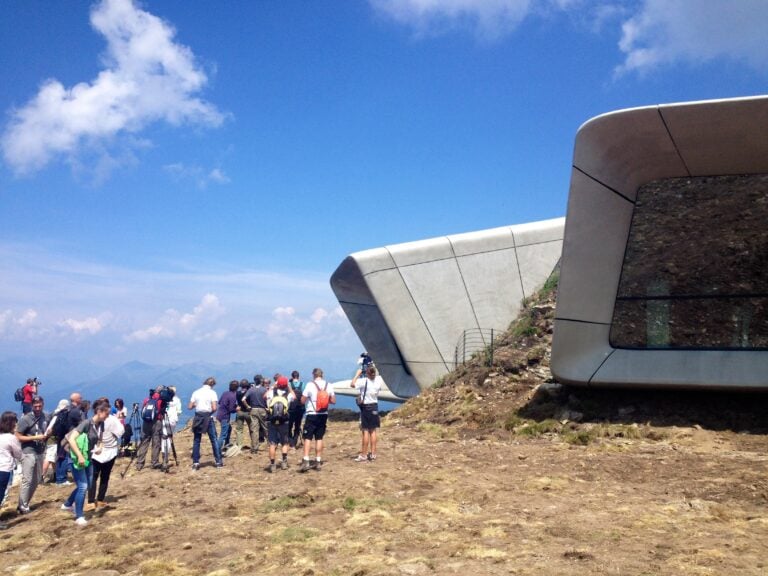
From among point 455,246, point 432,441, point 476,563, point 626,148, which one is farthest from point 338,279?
point 476,563

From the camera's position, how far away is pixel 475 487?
370 inches

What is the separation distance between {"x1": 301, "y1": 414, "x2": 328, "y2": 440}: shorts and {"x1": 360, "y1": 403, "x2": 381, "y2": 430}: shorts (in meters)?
0.87

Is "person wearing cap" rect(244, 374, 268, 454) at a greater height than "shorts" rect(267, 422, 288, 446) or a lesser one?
greater

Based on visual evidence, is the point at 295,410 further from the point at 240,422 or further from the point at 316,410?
the point at 240,422

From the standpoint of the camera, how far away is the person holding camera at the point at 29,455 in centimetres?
948

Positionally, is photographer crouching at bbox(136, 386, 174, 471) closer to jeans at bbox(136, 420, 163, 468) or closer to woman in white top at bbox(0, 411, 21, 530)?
jeans at bbox(136, 420, 163, 468)

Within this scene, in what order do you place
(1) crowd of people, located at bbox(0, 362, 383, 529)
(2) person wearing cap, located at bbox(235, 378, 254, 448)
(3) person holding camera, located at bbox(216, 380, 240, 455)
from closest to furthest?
(1) crowd of people, located at bbox(0, 362, 383, 529), (3) person holding camera, located at bbox(216, 380, 240, 455), (2) person wearing cap, located at bbox(235, 378, 254, 448)

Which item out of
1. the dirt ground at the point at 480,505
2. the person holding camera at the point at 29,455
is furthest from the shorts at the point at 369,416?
the person holding camera at the point at 29,455

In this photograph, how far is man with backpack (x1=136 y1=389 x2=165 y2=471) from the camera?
41.5 ft

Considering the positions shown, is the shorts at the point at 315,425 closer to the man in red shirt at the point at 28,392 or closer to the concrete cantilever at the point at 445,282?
the man in red shirt at the point at 28,392

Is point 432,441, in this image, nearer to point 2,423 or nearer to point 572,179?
point 572,179

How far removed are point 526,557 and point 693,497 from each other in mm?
3718

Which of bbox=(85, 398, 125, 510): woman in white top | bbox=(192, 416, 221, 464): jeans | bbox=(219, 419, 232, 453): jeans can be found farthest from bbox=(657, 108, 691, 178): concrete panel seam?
bbox=(85, 398, 125, 510): woman in white top

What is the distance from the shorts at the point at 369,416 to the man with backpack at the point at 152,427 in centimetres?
427
